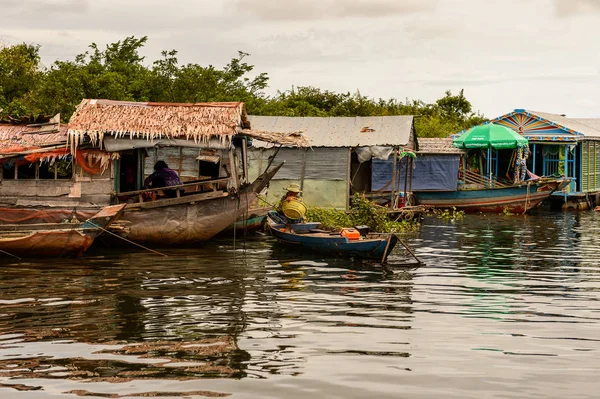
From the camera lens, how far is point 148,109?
1730cm

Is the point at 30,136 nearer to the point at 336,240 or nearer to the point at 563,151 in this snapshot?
the point at 336,240

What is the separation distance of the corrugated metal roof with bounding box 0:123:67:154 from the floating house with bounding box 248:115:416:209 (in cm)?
706

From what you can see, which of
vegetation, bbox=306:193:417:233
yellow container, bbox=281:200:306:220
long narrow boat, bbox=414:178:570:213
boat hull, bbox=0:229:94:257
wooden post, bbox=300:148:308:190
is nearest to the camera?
boat hull, bbox=0:229:94:257

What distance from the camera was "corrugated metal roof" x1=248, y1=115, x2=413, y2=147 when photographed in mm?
23484

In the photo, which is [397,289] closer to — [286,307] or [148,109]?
[286,307]

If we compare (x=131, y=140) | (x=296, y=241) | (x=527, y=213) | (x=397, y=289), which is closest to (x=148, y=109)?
(x=131, y=140)

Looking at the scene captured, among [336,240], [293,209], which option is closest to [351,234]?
[336,240]

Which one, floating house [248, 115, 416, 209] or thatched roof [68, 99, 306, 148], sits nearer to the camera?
thatched roof [68, 99, 306, 148]

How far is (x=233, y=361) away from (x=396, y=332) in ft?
7.51

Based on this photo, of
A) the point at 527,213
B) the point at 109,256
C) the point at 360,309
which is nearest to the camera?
the point at 360,309

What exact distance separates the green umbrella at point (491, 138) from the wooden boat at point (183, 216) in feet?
47.5

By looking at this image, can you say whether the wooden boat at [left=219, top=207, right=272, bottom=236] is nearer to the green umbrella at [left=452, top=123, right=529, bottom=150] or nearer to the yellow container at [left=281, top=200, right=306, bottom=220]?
the yellow container at [left=281, top=200, right=306, bottom=220]

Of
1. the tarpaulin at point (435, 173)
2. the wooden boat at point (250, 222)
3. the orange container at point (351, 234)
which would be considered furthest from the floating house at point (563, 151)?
the orange container at point (351, 234)

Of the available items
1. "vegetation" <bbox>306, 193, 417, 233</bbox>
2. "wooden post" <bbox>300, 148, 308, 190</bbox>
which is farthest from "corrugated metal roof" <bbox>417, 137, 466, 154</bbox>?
"vegetation" <bbox>306, 193, 417, 233</bbox>
